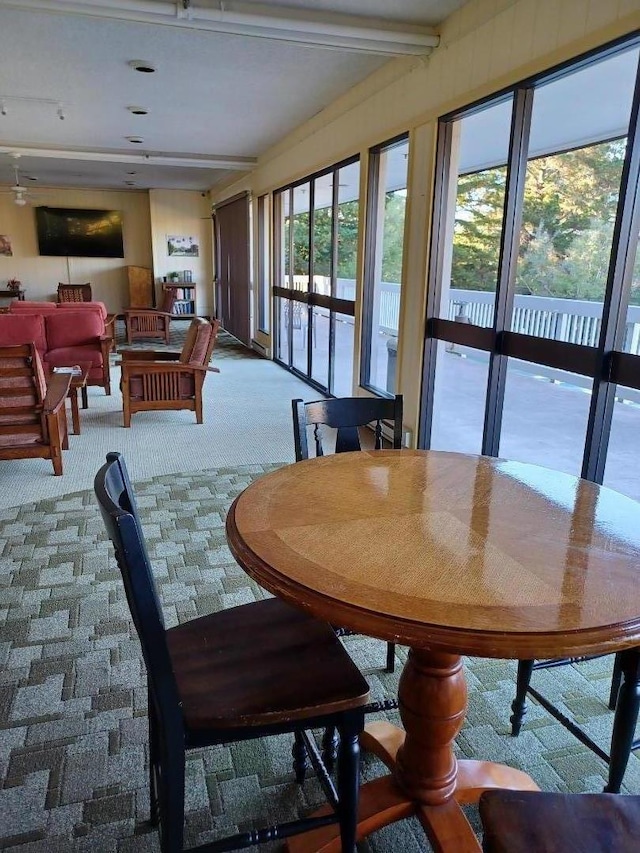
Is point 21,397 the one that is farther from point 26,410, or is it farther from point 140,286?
point 140,286

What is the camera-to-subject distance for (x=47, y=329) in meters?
5.66

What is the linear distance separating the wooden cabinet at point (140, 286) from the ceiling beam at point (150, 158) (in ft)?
13.3

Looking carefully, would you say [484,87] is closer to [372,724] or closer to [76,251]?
[372,724]

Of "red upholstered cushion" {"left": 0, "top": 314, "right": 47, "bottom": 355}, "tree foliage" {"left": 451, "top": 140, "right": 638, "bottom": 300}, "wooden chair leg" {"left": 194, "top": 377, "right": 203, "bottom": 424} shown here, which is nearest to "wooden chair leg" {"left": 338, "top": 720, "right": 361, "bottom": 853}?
"tree foliage" {"left": 451, "top": 140, "right": 638, "bottom": 300}

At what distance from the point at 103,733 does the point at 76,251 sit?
39.8 ft

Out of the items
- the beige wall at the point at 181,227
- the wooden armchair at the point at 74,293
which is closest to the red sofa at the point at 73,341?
the wooden armchair at the point at 74,293

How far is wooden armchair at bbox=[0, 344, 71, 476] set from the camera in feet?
11.1

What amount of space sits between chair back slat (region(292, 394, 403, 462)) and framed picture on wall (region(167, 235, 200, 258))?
10.9 m

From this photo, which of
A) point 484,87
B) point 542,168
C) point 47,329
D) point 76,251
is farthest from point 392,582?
point 76,251

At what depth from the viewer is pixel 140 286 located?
1217cm

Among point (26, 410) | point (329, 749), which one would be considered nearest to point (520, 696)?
point (329, 749)

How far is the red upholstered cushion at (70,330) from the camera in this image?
566 centimetres

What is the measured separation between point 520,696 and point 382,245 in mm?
3825

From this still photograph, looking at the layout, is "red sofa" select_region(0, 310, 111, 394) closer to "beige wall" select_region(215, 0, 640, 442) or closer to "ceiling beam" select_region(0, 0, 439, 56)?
"beige wall" select_region(215, 0, 640, 442)
